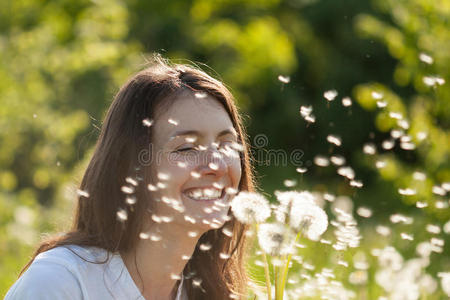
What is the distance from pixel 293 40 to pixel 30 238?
7.49 m

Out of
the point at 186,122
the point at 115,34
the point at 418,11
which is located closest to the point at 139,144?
the point at 186,122

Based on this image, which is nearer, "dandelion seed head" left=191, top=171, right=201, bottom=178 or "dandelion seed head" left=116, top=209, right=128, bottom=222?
"dandelion seed head" left=191, top=171, right=201, bottom=178

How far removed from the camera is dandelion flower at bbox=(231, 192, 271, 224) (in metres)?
1.61

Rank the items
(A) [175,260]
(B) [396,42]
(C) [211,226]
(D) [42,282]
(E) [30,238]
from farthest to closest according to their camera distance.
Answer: (E) [30,238] < (B) [396,42] < (A) [175,260] < (C) [211,226] < (D) [42,282]

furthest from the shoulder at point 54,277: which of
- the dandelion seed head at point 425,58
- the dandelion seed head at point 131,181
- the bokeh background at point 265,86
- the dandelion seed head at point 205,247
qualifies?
the dandelion seed head at point 425,58

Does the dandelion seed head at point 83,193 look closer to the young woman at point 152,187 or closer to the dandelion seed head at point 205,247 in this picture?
the young woman at point 152,187

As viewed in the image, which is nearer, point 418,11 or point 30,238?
point 418,11

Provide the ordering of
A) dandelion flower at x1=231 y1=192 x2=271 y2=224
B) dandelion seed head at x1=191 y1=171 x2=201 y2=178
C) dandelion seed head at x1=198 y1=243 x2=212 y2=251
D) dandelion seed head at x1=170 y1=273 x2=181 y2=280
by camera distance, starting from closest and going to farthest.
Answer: dandelion flower at x1=231 y1=192 x2=271 y2=224, dandelion seed head at x1=191 y1=171 x2=201 y2=178, dandelion seed head at x1=170 y1=273 x2=181 y2=280, dandelion seed head at x1=198 y1=243 x2=212 y2=251

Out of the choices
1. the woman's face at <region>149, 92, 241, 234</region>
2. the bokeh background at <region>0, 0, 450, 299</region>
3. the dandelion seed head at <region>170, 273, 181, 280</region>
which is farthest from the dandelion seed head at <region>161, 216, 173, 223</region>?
the bokeh background at <region>0, 0, 450, 299</region>

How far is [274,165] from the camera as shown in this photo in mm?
10594

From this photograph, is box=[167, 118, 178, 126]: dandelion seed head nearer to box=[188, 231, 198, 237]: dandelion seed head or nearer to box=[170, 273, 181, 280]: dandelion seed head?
box=[188, 231, 198, 237]: dandelion seed head

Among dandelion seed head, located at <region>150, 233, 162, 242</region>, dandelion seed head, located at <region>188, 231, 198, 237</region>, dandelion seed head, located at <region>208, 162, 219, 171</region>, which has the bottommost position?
dandelion seed head, located at <region>150, 233, 162, 242</region>

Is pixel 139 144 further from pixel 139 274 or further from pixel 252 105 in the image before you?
pixel 252 105

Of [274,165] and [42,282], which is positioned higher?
[274,165]
